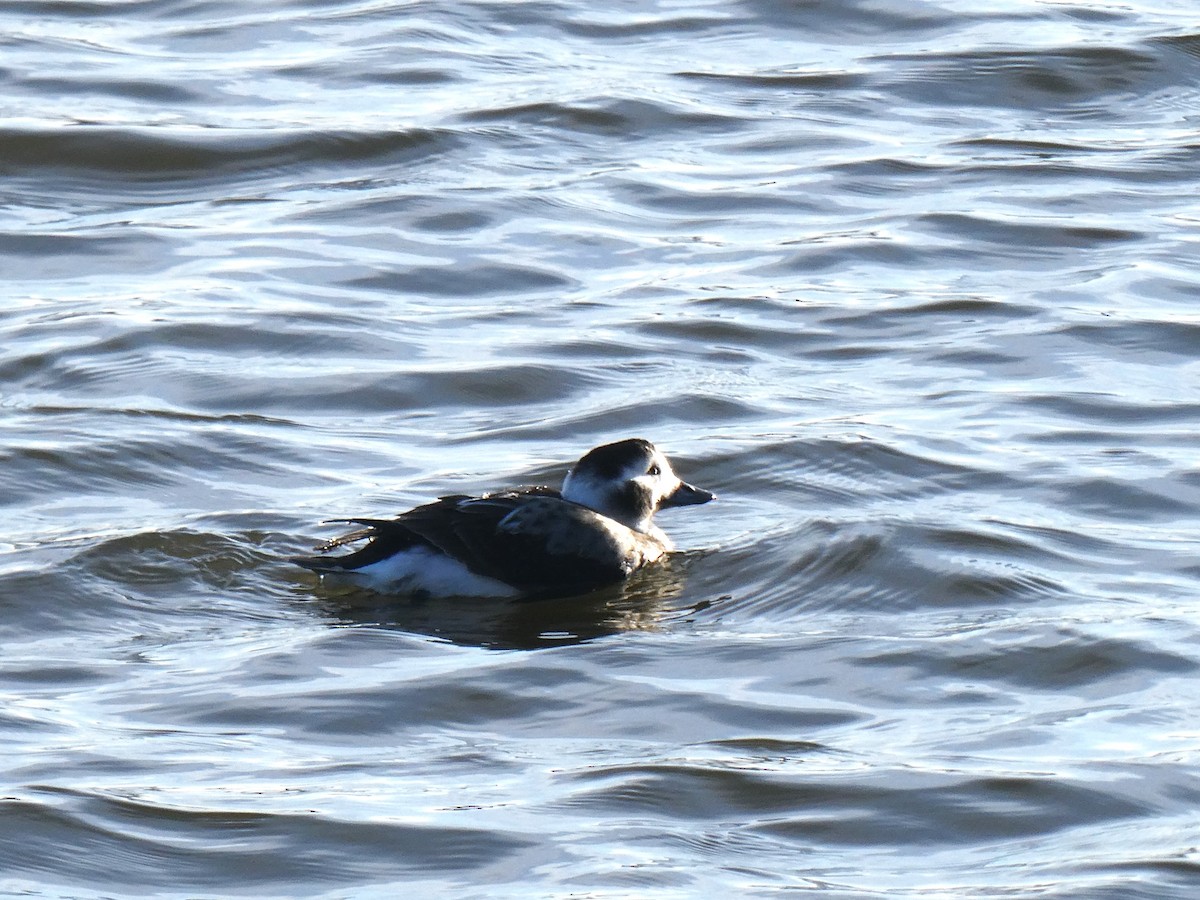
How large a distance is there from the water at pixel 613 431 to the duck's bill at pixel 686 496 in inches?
6.5

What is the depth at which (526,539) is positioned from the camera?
761 centimetres

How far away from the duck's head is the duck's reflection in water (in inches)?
10.1

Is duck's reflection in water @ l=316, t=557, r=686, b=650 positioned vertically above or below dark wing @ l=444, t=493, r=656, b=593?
below

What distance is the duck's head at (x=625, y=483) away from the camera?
7.98 metres

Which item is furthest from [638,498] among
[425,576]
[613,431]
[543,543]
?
[613,431]

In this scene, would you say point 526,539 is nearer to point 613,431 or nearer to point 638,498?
point 638,498

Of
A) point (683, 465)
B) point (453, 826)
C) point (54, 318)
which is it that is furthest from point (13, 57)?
point (453, 826)

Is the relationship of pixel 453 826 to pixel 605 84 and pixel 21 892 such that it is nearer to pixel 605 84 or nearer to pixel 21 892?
pixel 21 892

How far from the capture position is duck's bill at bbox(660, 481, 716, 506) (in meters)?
8.12

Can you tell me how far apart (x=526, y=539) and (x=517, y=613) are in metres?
0.24

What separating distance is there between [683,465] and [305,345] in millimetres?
2110

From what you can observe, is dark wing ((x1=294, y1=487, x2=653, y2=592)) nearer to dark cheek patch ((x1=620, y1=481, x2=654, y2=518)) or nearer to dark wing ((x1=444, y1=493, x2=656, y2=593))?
dark wing ((x1=444, y1=493, x2=656, y2=593))

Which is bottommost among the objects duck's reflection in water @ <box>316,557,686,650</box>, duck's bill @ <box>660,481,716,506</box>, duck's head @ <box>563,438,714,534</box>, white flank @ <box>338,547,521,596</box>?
duck's reflection in water @ <box>316,557,686,650</box>

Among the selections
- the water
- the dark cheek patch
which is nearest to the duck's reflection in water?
the water
